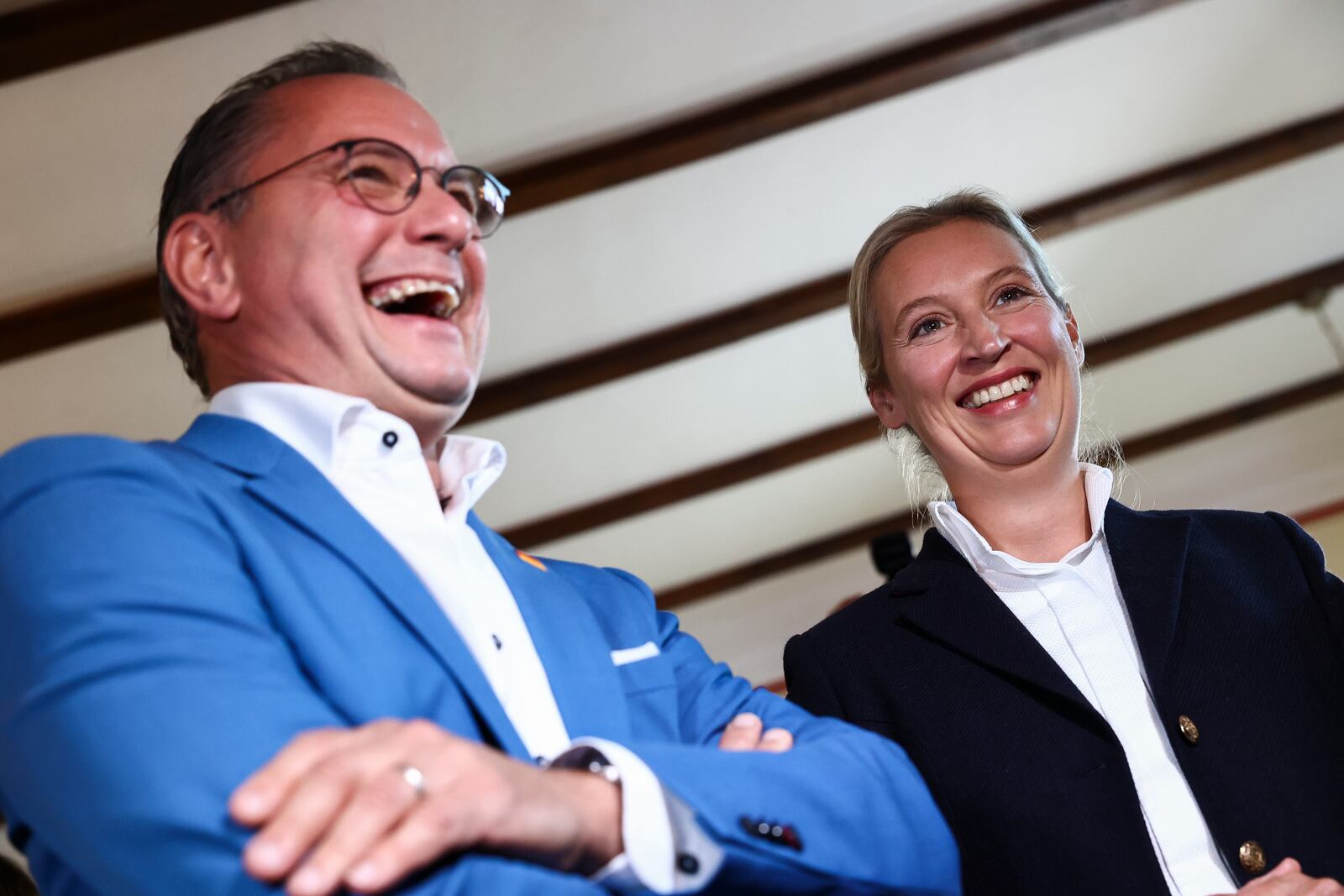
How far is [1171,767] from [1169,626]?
0.68 feet

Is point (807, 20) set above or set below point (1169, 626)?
above

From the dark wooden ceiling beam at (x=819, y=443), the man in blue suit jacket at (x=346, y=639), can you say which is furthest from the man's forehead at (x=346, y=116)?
the dark wooden ceiling beam at (x=819, y=443)

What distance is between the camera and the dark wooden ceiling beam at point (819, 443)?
802 centimetres

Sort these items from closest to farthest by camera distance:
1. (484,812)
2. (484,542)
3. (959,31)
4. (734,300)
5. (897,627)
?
(484,812)
(484,542)
(897,627)
(959,31)
(734,300)

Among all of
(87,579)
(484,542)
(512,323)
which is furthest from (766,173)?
(87,579)

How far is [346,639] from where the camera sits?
1.09 metres

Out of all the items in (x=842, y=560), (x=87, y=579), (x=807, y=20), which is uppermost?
(x=807, y=20)

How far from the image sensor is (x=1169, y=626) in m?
1.79

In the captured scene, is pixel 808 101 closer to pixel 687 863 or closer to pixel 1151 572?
pixel 1151 572

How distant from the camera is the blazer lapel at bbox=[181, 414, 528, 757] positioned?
3.72ft

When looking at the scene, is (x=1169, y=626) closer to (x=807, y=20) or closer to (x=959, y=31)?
(x=807, y=20)

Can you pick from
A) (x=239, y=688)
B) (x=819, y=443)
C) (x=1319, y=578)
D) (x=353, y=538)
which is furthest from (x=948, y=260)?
(x=819, y=443)

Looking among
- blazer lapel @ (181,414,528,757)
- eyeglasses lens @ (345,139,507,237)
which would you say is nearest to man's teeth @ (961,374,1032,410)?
eyeglasses lens @ (345,139,507,237)

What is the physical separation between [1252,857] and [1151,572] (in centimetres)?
46
